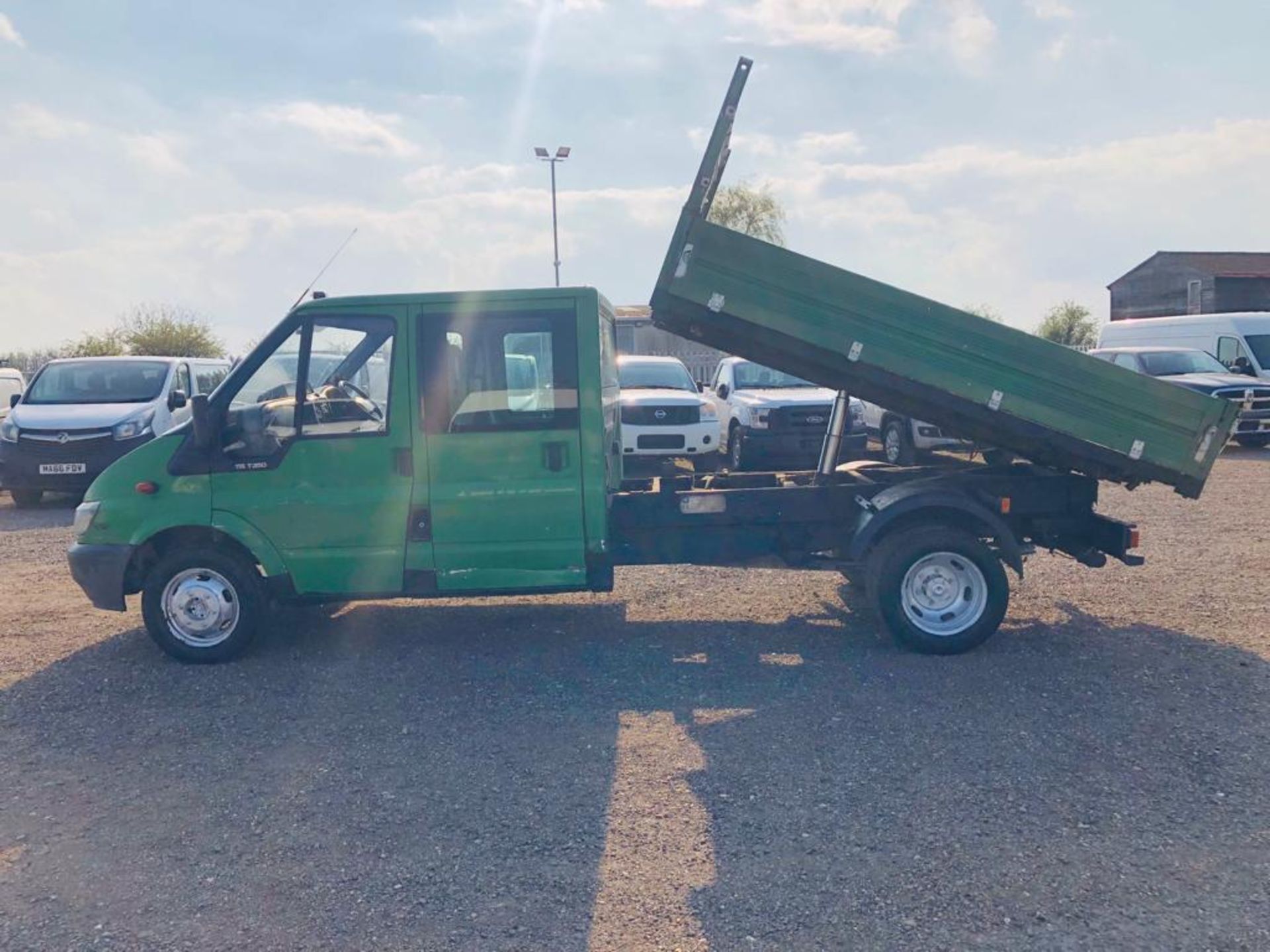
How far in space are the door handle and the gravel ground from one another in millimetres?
1265

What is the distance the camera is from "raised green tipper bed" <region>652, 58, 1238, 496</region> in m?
6.18

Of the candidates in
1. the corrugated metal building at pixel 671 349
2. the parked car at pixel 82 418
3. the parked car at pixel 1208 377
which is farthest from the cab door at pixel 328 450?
the corrugated metal building at pixel 671 349

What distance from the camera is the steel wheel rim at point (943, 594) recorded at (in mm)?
6613

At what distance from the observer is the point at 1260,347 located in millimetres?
19656

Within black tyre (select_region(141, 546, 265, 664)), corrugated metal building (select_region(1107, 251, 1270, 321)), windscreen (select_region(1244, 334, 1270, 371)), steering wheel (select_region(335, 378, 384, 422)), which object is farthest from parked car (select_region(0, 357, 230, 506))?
corrugated metal building (select_region(1107, 251, 1270, 321))

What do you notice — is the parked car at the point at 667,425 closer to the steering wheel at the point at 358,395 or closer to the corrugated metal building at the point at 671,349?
the steering wheel at the point at 358,395

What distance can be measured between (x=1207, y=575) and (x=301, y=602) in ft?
23.0

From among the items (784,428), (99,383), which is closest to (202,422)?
(99,383)

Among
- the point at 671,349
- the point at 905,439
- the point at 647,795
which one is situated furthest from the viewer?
the point at 671,349

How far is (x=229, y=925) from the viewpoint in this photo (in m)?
3.70

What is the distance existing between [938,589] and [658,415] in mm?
7896

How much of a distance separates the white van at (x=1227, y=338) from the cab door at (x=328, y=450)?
17.8m

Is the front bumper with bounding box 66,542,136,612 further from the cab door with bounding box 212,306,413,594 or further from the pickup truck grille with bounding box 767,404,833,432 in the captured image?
the pickup truck grille with bounding box 767,404,833,432

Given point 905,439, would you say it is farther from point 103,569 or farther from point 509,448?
point 103,569
